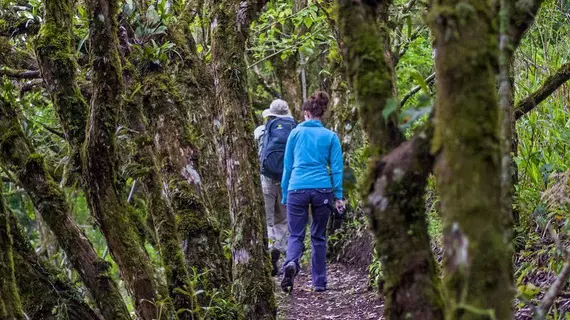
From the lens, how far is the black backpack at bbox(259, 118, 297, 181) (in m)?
8.70

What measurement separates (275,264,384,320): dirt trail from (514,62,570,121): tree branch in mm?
2349

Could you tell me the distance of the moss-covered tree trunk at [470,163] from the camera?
1565 mm

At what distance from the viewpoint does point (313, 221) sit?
7.83 m

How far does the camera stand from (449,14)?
166 centimetres

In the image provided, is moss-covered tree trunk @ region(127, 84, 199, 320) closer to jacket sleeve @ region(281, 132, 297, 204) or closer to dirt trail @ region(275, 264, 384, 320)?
dirt trail @ region(275, 264, 384, 320)

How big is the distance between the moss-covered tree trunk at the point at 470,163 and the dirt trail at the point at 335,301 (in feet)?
16.0

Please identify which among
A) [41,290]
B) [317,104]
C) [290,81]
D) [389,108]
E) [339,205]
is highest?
[290,81]

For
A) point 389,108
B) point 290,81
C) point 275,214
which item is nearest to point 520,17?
point 389,108

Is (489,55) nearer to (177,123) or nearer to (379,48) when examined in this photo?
(379,48)

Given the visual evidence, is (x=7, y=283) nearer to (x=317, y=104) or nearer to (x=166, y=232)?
(x=166, y=232)

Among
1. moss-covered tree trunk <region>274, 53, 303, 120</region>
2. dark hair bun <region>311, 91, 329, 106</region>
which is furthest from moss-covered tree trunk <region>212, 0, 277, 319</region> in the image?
moss-covered tree trunk <region>274, 53, 303, 120</region>

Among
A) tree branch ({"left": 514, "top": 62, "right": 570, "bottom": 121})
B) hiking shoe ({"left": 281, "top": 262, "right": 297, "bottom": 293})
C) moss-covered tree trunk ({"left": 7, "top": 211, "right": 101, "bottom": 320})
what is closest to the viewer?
moss-covered tree trunk ({"left": 7, "top": 211, "right": 101, "bottom": 320})

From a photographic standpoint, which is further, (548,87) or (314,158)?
(314,158)

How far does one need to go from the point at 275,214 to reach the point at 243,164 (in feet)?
12.9
